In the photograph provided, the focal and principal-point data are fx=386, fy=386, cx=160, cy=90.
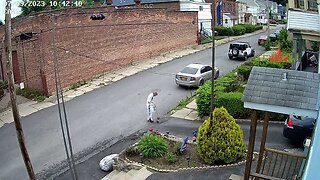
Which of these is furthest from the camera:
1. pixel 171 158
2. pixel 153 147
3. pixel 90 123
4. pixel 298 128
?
pixel 90 123

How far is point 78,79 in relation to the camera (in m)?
25.7

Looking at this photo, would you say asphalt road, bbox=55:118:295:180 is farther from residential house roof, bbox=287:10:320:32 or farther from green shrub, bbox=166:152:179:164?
residential house roof, bbox=287:10:320:32

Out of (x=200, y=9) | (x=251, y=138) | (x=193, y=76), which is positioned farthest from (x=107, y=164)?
(x=200, y=9)

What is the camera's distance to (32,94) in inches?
923

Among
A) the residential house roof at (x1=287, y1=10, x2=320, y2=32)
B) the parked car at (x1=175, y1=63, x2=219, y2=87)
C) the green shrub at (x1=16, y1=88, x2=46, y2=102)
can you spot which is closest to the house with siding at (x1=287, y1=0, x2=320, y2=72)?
the residential house roof at (x1=287, y1=10, x2=320, y2=32)

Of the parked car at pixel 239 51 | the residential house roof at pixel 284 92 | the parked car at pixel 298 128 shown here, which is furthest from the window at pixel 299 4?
the parked car at pixel 239 51

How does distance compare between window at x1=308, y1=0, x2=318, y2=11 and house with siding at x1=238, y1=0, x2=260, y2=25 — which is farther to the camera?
house with siding at x1=238, y1=0, x2=260, y2=25

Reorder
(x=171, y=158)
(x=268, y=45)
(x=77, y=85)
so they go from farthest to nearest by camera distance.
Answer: (x=268, y=45) → (x=77, y=85) → (x=171, y=158)

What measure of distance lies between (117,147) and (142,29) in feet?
60.0

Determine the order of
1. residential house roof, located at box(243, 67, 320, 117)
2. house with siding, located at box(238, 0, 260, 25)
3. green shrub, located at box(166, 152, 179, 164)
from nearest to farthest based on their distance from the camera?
residential house roof, located at box(243, 67, 320, 117), green shrub, located at box(166, 152, 179, 164), house with siding, located at box(238, 0, 260, 25)

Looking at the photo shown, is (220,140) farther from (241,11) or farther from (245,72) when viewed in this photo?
(241,11)

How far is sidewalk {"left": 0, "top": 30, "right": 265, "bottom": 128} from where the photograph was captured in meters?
20.0

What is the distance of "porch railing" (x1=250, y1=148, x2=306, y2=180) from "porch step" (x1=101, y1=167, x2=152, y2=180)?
138 inches

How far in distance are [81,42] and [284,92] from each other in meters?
19.2
